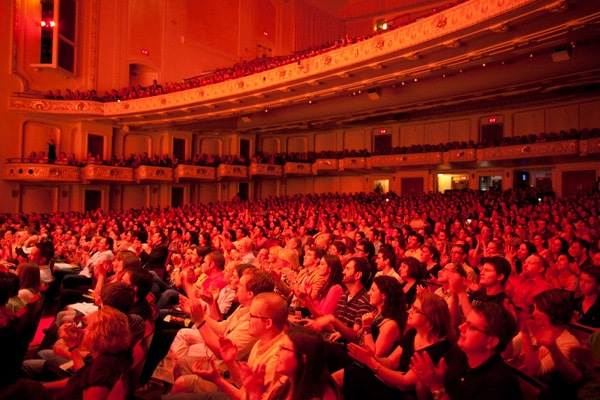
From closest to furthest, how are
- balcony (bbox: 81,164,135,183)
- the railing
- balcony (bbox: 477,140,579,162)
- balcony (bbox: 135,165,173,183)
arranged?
balcony (bbox: 477,140,579,162), the railing, balcony (bbox: 81,164,135,183), balcony (bbox: 135,165,173,183)

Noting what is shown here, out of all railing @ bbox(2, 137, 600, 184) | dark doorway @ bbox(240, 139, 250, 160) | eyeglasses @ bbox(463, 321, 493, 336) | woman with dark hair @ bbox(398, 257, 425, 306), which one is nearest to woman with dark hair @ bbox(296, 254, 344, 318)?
woman with dark hair @ bbox(398, 257, 425, 306)

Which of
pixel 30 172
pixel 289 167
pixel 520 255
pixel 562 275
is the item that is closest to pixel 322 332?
pixel 562 275

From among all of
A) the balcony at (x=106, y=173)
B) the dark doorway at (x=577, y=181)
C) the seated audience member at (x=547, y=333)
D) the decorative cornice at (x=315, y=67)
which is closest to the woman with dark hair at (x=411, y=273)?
the seated audience member at (x=547, y=333)

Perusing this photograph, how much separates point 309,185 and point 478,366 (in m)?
20.6

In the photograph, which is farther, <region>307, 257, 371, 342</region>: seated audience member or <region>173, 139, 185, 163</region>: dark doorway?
<region>173, 139, 185, 163</region>: dark doorway

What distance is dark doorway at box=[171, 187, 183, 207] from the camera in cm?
2102

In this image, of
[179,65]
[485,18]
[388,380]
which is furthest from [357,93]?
[388,380]

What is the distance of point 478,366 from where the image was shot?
77.6 inches

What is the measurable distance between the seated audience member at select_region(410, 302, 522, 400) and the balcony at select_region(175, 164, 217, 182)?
57.8 feet

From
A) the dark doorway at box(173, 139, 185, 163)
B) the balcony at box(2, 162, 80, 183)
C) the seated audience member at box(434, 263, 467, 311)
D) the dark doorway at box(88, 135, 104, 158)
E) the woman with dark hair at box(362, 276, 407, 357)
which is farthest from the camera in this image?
the dark doorway at box(173, 139, 185, 163)

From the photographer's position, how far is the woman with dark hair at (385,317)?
107 inches

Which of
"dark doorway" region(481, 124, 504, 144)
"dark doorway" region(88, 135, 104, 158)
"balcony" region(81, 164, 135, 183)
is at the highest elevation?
"dark doorway" region(481, 124, 504, 144)

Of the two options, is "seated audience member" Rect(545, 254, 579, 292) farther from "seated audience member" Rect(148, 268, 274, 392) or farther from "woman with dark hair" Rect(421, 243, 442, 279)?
"seated audience member" Rect(148, 268, 274, 392)

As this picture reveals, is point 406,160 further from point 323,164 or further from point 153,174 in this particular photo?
point 153,174
